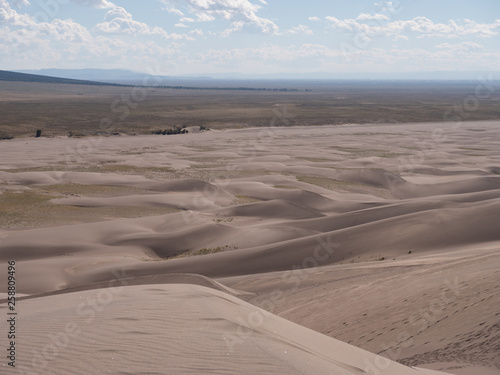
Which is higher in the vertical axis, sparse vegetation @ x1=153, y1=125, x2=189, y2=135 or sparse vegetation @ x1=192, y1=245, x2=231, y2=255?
sparse vegetation @ x1=153, y1=125, x2=189, y2=135

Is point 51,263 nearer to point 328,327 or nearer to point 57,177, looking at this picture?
point 328,327

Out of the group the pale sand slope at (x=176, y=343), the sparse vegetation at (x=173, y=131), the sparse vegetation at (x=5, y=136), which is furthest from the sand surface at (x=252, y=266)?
the sparse vegetation at (x=173, y=131)

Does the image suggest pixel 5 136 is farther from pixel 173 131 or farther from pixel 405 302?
pixel 405 302

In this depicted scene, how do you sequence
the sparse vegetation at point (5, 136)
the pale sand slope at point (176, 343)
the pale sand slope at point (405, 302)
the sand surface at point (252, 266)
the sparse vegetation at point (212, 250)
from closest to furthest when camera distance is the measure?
the pale sand slope at point (176, 343) → the sand surface at point (252, 266) → the pale sand slope at point (405, 302) → the sparse vegetation at point (212, 250) → the sparse vegetation at point (5, 136)

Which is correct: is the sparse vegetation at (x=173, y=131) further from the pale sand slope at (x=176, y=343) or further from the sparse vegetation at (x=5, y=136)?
the pale sand slope at (x=176, y=343)

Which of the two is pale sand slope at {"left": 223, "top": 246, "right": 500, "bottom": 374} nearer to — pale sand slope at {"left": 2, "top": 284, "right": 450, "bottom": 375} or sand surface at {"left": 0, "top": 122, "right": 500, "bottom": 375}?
sand surface at {"left": 0, "top": 122, "right": 500, "bottom": 375}

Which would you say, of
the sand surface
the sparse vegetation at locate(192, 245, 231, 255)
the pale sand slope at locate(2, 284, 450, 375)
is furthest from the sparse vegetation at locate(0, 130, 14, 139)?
the pale sand slope at locate(2, 284, 450, 375)

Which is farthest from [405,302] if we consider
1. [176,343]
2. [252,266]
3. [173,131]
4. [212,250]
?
[173,131]
